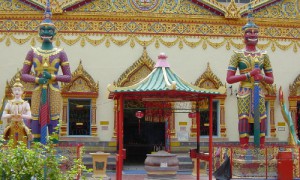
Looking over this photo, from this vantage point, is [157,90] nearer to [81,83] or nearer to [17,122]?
[17,122]

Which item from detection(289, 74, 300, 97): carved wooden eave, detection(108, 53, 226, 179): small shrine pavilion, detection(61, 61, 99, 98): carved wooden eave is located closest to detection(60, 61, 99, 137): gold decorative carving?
detection(61, 61, 99, 98): carved wooden eave

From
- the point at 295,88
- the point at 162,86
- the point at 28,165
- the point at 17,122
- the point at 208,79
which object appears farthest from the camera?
the point at 295,88

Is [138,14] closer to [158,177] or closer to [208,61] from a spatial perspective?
[208,61]

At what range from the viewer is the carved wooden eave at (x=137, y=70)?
19.9m

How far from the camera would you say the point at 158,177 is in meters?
13.2

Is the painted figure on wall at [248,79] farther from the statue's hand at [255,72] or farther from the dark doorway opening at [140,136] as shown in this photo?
the dark doorway opening at [140,136]

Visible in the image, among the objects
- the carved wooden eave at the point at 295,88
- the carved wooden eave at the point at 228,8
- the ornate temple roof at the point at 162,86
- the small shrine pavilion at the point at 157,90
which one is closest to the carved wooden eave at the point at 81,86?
the carved wooden eave at the point at 228,8

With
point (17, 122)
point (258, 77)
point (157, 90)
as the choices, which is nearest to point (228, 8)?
point (258, 77)

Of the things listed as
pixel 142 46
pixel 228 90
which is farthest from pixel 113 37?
pixel 228 90

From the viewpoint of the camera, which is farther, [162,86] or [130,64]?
[130,64]

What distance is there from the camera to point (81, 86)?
1989cm

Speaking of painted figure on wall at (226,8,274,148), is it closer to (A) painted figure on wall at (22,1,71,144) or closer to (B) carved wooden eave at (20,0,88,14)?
(A) painted figure on wall at (22,1,71,144)

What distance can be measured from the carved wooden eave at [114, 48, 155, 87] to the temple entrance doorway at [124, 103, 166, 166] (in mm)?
2735

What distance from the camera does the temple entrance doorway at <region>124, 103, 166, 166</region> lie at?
22.7 m
